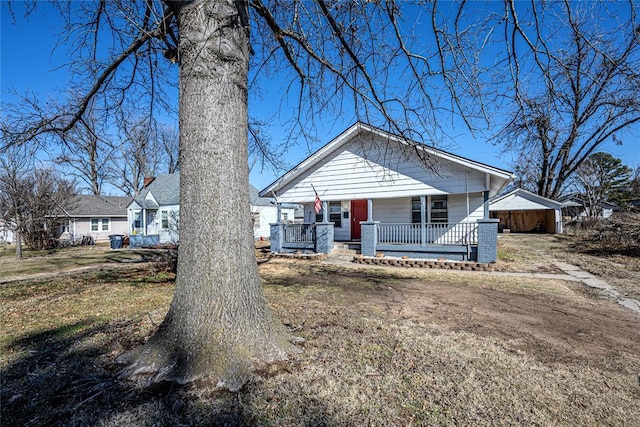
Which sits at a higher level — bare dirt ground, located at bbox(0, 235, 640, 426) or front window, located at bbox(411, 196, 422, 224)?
front window, located at bbox(411, 196, 422, 224)

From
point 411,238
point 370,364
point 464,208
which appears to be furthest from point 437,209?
point 370,364

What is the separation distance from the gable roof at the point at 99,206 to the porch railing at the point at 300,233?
2103 cm

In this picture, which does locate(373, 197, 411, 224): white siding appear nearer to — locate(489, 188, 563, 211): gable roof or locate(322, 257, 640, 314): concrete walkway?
locate(322, 257, 640, 314): concrete walkway

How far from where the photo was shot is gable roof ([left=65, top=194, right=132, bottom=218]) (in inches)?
1016

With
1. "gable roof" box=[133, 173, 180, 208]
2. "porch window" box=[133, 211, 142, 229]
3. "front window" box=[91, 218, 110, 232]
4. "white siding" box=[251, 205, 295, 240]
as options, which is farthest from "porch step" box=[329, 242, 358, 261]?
"front window" box=[91, 218, 110, 232]

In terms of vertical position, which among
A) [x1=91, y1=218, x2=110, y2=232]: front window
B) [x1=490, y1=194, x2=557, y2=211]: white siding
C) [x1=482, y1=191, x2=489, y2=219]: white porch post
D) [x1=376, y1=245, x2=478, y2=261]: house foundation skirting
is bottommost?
[x1=376, y1=245, x2=478, y2=261]: house foundation skirting

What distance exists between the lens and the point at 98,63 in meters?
4.27

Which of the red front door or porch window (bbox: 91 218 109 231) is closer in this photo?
the red front door

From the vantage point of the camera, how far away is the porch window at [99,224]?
26.8m

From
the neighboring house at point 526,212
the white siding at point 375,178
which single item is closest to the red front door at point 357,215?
the white siding at point 375,178

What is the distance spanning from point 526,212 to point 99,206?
137 ft

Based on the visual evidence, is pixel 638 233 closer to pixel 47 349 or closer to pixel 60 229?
pixel 47 349

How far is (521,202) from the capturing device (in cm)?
2767

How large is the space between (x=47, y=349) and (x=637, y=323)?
8.27 metres
